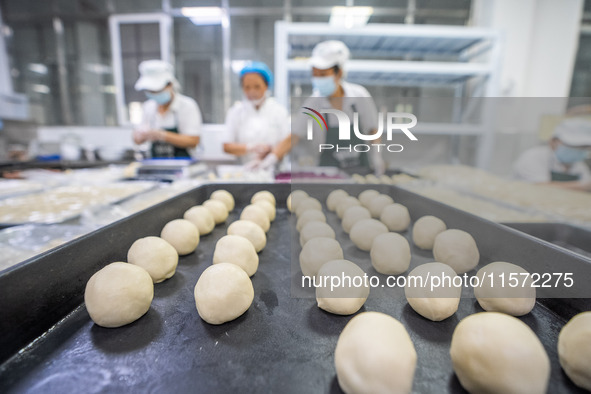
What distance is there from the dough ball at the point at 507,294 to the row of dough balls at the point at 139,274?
799 mm

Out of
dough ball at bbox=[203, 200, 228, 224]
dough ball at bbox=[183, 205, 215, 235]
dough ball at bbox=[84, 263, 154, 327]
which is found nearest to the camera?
dough ball at bbox=[84, 263, 154, 327]

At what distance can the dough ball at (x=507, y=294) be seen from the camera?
692 mm

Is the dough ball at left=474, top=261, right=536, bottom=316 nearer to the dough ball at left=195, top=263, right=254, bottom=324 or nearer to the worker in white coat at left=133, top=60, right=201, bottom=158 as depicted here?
the dough ball at left=195, top=263, right=254, bottom=324

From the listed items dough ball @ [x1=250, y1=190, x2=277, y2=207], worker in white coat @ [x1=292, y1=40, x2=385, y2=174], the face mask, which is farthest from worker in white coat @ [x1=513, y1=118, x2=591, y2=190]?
dough ball @ [x1=250, y1=190, x2=277, y2=207]

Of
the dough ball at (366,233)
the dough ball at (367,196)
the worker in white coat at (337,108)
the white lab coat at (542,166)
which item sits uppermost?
the worker in white coat at (337,108)

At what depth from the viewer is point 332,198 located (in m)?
1.53

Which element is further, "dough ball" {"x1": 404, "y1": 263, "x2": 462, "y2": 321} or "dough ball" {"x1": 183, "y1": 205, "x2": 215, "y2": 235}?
"dough ball" {"x1": 183, "y1": 205, "x2": 215, "y2": 235}

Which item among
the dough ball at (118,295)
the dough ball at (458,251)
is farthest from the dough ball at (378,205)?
the dough ball at (118,295)

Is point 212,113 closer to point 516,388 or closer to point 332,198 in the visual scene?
point 332,198

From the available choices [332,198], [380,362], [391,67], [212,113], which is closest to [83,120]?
[212,113]

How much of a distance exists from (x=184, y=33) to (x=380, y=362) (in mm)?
5825

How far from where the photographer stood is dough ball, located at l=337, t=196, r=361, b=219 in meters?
1.38

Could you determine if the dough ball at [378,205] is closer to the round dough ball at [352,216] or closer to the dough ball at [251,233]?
the round dough ball at [352,216]

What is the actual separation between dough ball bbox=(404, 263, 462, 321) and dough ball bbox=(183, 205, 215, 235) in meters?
0.79
